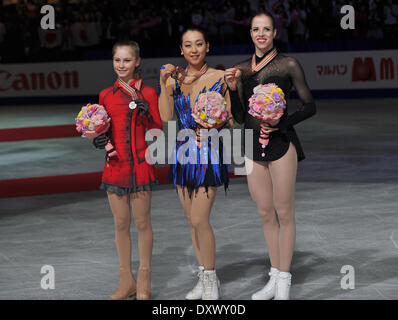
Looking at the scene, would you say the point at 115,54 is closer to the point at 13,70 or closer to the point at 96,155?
the point at 96,155

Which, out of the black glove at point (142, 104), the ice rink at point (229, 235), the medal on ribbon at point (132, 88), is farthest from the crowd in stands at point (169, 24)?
the black glove at point (142, 104)

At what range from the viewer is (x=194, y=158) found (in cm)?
467

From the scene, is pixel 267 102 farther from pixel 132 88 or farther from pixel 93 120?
pixel 93 120

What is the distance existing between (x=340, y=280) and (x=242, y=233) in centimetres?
158

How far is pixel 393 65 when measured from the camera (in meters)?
16.9

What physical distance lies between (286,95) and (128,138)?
108 cm

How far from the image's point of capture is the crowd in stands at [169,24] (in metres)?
17.2

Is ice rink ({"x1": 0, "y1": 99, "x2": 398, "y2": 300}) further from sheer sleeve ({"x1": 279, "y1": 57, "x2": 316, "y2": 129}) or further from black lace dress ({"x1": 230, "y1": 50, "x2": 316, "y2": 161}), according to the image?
sheer sleeve ({"x1": 279, "y1": 57, "x2": 316, "y2": 129})

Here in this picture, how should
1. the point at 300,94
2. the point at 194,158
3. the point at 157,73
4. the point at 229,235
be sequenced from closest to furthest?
the point at 300,94, the point at 194,158, the point at 229,235, the point at 157,73

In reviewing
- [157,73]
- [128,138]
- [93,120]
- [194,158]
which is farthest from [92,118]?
[157,73]

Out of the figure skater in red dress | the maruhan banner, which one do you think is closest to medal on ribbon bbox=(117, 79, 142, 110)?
the figure skater in red dress

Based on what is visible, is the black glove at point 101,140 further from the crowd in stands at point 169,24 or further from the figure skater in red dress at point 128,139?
the crowd in stands at point 169,24

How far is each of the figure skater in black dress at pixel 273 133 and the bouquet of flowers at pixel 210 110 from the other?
165 millimetres
